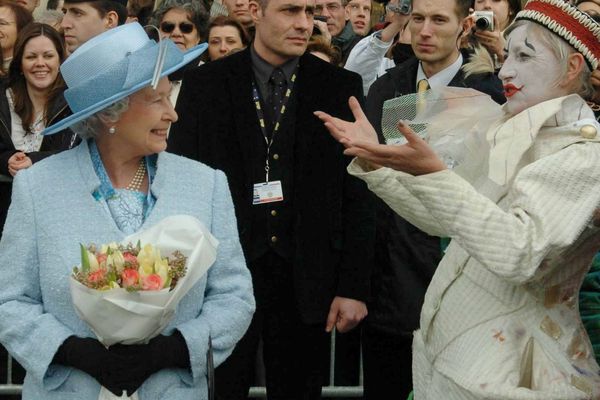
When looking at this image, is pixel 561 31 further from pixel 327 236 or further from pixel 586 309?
pixel 327 236

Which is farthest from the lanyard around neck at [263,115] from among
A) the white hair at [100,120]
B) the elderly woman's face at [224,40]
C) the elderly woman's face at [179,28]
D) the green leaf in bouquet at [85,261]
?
the elderly woman's face at [179,28]

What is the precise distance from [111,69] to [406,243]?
81.1 inches

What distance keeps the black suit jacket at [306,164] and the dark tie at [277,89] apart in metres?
0.07

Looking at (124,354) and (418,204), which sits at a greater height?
(418,204)

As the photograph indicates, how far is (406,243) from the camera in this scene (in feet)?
17.7

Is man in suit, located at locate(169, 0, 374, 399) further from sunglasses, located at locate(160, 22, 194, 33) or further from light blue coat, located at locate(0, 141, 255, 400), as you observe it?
sunglasses, located at locate(160, 22, 194, 33)

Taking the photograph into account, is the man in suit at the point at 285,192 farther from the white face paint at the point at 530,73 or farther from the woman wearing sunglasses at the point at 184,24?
the woman wearing sunglasses at the point at 184,24

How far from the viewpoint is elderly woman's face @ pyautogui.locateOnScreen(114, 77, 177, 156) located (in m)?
3.85

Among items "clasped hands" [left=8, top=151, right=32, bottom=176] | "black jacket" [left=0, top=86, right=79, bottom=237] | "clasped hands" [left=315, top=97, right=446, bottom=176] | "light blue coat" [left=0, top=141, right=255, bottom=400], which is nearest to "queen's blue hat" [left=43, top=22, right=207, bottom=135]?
"light blue coat" [left=0, top=141, right=255, bottom=400]

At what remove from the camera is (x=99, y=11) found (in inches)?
313

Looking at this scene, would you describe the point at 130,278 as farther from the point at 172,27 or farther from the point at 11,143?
the point at 172,27

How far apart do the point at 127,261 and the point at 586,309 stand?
1.69m

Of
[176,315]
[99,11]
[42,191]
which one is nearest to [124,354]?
[176,315]

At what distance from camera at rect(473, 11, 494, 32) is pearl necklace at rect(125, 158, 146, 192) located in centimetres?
248
